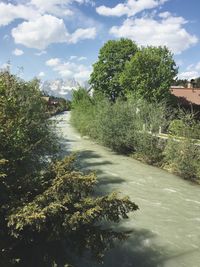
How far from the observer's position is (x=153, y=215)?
14617mm

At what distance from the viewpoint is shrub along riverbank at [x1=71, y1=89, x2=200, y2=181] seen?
70.3 feet

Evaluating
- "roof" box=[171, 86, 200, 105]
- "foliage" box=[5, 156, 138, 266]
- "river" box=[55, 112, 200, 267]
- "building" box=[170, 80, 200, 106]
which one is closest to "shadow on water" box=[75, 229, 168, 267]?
"river" box=[55, 112, 200, 267]

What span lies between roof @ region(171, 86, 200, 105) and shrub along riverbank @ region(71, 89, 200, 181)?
10.2 metres

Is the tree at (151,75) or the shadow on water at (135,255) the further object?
the tree at (151,75)

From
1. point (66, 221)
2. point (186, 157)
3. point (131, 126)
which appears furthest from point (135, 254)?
point (131, 126)

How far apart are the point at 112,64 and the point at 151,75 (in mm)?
10215

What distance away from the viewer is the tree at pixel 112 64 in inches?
1825

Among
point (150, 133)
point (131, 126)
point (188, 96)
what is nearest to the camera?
point (150, 133)

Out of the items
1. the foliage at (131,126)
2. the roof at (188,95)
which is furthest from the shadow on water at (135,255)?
the roof at (188,95)

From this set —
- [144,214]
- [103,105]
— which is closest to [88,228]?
[144,214]

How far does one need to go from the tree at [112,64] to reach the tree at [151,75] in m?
8.03

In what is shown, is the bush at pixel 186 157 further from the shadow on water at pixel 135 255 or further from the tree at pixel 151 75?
the tree at pixel 151 75

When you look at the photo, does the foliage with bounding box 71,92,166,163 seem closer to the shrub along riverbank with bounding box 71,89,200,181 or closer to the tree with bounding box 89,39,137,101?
the shrub along riverbank with bounding box 71,89,200,181

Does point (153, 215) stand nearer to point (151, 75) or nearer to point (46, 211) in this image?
point (46, 211)
